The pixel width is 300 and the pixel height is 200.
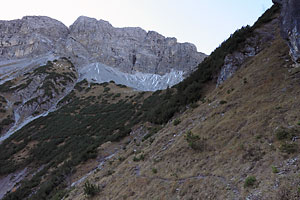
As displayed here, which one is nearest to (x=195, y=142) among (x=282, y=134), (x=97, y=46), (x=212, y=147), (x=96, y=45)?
(x=212, y=147)

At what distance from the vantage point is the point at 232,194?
471 cm

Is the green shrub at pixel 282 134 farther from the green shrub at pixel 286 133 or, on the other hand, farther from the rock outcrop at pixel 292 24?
the rock outcrop at pixel 292 24

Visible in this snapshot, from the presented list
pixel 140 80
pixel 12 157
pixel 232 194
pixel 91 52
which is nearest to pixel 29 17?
pixel 91 52

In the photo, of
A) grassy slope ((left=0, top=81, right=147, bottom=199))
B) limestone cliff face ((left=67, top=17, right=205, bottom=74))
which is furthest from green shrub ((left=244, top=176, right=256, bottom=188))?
limestone cliff face ((left=67, top=17, right=205, bottom=74))

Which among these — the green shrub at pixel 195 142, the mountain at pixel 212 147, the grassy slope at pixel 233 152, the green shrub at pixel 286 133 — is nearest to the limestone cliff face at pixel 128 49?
the mountain at pixel 212 147

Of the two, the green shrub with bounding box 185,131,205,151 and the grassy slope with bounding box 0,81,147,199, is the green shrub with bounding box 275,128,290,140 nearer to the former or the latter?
the green shrub with bounding box 185,131,205,151

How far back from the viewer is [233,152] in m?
6.30

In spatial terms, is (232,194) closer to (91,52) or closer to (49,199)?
(49,199)

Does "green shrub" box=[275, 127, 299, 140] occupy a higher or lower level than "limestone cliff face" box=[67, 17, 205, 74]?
lower

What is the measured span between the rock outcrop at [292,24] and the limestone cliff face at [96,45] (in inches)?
2821

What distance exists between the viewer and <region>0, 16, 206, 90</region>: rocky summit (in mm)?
81375

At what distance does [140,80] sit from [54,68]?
3297cm

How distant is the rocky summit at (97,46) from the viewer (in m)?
81.4

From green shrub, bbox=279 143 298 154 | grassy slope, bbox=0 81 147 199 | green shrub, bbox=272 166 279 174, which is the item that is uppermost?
green shrub, bbox=279 143 298 154
